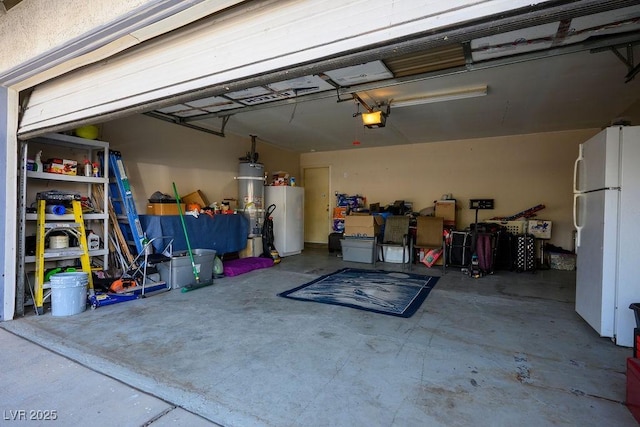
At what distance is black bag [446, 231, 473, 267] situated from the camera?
18.7ft

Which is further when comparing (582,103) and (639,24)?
(582,103)

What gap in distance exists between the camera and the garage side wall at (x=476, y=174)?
6.34 m

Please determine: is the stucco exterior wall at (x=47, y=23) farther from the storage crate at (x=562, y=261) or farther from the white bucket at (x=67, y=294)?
the storage crate at (x=562, y=261)

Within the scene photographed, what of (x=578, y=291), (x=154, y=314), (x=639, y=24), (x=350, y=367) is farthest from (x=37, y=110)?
(x=578, y=291)

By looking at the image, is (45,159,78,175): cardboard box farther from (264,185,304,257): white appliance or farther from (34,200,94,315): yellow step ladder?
(264,185,304,257): white appliance

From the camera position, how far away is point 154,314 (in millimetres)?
3275

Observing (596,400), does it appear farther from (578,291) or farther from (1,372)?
(1,372)

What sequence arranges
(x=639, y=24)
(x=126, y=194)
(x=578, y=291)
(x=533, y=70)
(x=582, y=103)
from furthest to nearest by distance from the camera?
(x=582, y=103), (x=126, y=194), (x=533, y=70), (x=578, y=291), (x=639, y=24)

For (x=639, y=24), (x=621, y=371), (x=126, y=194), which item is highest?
(x=639, y=24)

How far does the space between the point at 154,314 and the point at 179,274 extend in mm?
1116

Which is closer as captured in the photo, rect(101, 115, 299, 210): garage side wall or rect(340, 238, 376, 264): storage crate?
rect(101, 115, 299, 210): garage side wall

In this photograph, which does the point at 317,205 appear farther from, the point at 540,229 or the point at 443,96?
the point at 540,229

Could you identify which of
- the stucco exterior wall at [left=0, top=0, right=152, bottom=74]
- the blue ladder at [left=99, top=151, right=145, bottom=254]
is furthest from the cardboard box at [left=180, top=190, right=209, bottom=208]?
the stucco exterior wall at [left=0, top=0, right=152, bottom=74]

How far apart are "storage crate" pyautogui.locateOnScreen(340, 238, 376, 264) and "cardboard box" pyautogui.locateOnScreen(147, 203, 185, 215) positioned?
342cm
